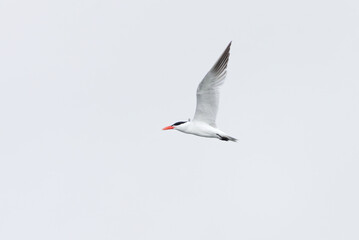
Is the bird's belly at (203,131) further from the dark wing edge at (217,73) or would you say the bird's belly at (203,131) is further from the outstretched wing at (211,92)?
the dark wing edge at (217,73)

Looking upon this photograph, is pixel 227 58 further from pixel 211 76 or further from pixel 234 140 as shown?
pixel 234 140

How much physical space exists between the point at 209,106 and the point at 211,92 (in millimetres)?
729

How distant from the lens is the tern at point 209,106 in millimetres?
28969

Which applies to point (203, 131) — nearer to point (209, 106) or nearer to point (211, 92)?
point (209, 106)

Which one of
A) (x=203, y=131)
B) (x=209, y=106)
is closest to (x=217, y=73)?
(x=209, y=106)

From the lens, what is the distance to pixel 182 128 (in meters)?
30.6

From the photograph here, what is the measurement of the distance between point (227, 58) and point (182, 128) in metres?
3.25

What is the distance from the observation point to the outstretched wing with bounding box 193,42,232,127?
94.9ft

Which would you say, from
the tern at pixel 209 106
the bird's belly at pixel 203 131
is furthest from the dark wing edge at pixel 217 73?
the bird's belly at pixel 203 131

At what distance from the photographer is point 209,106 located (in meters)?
29.9

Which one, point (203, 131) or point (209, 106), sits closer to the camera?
point (209, 106)

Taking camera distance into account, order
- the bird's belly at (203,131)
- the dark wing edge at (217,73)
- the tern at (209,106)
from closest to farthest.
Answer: the dark wing edge at (217,73) → the tern at (209,106) → the bird's belly at (203,131)

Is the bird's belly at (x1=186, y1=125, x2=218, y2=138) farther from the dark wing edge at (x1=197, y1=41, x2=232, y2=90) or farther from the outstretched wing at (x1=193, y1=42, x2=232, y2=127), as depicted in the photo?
the dark wing edge at (x1=197, y1=41, x2=232, y2=90)

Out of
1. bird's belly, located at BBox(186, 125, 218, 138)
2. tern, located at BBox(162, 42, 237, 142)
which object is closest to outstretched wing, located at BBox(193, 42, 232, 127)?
tern, located at BBox(162, 42, 237, 142)
